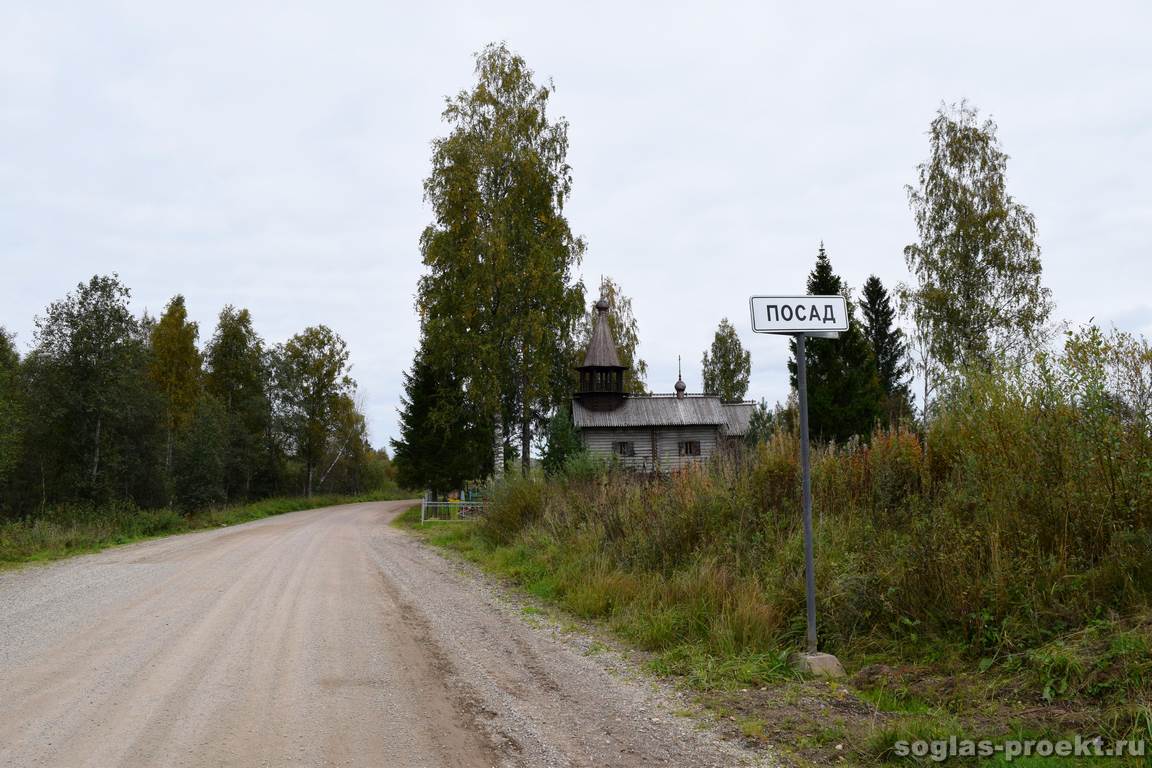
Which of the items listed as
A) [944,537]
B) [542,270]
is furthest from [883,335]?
[944,537]

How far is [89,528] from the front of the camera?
21281mm

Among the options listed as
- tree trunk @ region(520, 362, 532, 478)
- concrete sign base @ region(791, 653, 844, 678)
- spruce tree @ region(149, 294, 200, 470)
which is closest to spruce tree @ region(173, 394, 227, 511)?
spruce tree @ region(149, 294, 200, 470)

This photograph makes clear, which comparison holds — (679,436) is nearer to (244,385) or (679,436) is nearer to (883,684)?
(883,684)

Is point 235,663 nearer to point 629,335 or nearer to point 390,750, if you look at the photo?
point 390,750

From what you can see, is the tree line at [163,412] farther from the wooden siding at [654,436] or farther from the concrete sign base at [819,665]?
the concrete sign base at [819,665]

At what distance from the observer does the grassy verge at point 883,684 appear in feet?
13.5

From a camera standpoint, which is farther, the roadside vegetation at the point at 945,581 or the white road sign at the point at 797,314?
the white road sign at the point at 797,314

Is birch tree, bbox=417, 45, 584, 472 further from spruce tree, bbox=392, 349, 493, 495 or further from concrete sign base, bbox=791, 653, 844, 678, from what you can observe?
concrete sign base, bbox=791, 653, 844, 678

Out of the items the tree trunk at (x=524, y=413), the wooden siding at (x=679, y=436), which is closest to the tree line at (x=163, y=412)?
the tree trunk at (x=524, y=413)

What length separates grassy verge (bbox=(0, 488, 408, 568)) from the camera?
17.1 metres

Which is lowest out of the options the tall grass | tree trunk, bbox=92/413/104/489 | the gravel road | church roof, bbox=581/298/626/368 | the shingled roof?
the gravel road

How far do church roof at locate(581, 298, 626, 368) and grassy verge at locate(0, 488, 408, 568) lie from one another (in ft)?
58.6

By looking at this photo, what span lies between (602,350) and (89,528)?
21788 millimetres

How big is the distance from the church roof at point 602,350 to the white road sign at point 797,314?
2880 centimetres
